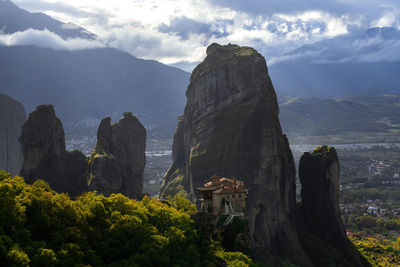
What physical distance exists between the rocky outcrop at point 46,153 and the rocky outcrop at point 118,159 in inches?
281

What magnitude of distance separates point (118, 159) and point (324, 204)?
207 ft

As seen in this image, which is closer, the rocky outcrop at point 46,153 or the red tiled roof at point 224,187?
the red tiled roof at point 224,187

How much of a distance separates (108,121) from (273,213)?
188 feet

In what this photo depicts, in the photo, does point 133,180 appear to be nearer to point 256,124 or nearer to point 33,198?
point 256,124

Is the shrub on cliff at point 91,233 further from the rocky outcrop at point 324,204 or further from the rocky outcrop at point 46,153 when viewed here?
the rocky outcrop at point 324,204

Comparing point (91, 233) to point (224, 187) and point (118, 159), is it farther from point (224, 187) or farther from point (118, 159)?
point (118, 159)

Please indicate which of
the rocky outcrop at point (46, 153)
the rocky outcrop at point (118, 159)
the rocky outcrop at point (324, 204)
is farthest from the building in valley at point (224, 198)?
the rocky outcrop at point (324, 204)

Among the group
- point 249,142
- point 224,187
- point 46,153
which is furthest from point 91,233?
point 249,142

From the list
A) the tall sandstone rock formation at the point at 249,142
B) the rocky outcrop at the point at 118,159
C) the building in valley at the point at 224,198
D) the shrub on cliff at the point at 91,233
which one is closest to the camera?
the shrub on cliff at the point at 91,233

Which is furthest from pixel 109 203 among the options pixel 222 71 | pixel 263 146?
pixel 222 71

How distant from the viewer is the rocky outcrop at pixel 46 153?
109 meters

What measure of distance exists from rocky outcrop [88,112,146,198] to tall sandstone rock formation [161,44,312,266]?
64.6 feet

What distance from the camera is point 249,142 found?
121500 mm

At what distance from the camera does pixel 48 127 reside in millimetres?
111312
